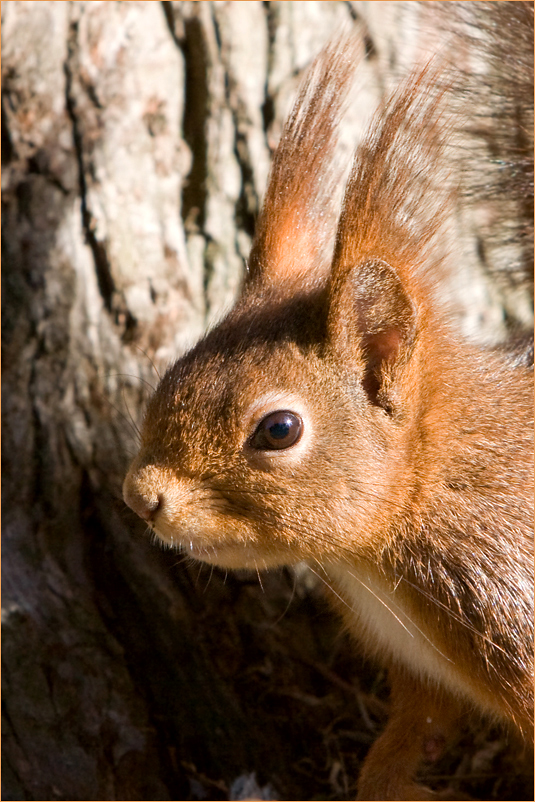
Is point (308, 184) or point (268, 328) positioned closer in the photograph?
point (268, 328)

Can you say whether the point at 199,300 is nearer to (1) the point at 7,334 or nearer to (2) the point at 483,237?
(1) the point at 7,334

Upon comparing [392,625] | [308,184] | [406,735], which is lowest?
[406,735]

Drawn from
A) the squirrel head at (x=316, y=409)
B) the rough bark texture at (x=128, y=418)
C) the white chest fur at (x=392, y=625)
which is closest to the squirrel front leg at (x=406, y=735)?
the white chest fur at (x=392, y=625)

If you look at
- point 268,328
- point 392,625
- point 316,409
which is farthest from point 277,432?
point 392,625

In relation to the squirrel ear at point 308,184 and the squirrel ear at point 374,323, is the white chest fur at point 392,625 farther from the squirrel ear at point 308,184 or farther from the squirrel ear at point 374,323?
the squirrel ear at point 308,184

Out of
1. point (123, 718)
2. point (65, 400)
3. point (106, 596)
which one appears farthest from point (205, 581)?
point (65, 400)

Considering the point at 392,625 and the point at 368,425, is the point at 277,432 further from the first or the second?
the point at 392,625

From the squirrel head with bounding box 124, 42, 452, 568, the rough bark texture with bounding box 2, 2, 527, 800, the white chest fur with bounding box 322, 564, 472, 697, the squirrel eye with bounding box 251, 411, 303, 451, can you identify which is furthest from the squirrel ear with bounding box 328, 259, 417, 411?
the rough bark texture with bounding box 2, 2, 527, 800
